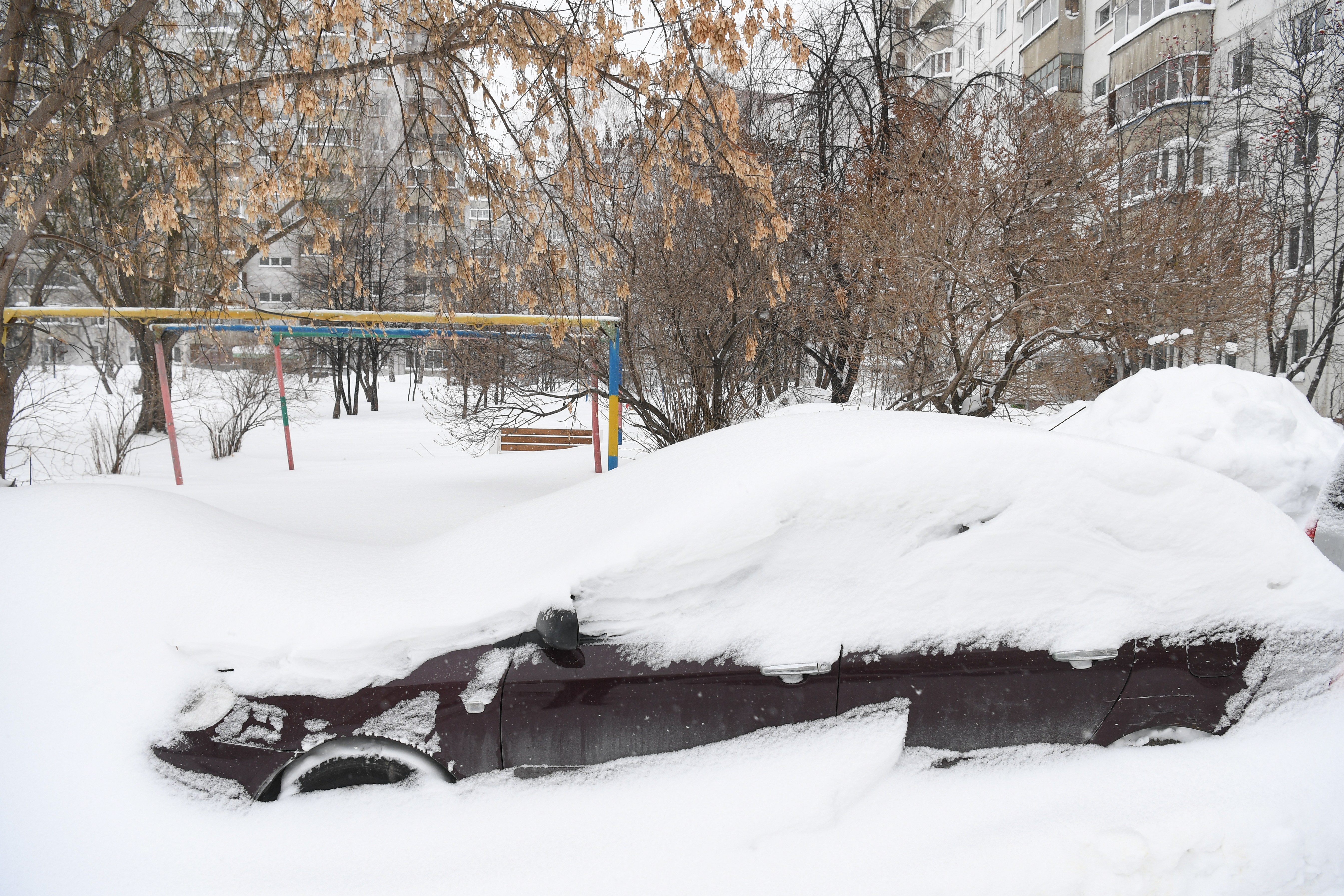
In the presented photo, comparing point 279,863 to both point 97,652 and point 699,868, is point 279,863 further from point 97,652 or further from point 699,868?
point 699,868

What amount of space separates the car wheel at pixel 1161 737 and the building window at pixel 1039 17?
103ft

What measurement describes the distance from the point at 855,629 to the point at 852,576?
15 cm

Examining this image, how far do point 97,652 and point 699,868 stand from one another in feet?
5.85

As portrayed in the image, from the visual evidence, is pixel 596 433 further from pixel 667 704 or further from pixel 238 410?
pixel 238 410

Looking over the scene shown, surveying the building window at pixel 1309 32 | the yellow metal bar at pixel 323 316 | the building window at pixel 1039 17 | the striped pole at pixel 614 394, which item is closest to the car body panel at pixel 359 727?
the yellow metal bar at pixel 323 316

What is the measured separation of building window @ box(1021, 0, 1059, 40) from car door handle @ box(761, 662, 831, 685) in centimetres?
3184

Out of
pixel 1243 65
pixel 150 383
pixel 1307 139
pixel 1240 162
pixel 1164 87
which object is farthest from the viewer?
pixel 1164 87

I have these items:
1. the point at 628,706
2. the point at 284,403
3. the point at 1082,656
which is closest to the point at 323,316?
the point at 284,403

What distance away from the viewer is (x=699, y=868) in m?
1.91

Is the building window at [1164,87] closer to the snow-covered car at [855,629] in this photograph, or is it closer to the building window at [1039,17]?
the building window at [1039,17]

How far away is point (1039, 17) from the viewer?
90.8 feet

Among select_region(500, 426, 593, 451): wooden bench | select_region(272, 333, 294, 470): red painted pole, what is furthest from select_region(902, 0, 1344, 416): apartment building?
select_region(272, 333, 294, 470): red painted pole

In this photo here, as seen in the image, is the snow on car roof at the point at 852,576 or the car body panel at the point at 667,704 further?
the snow on car roof at the point at 852,576

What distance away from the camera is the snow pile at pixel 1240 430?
3.30 meters
